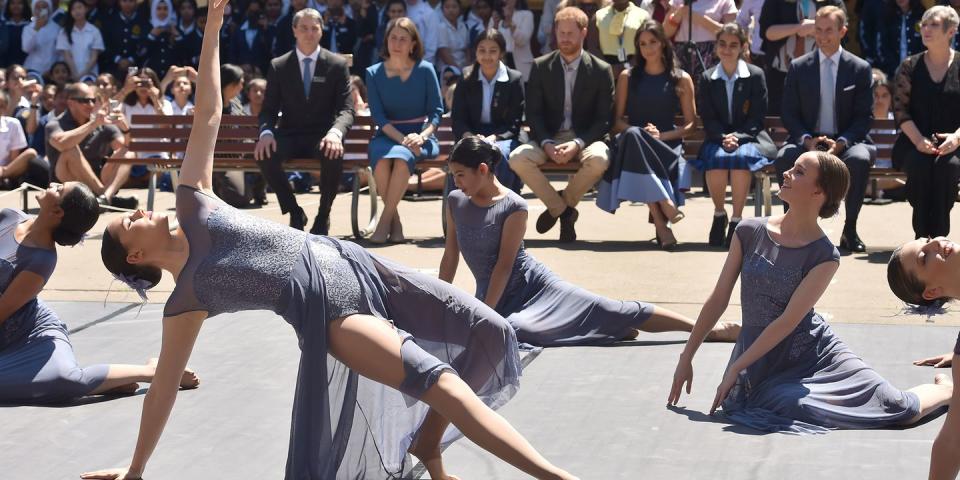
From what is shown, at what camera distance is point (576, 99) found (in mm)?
9852

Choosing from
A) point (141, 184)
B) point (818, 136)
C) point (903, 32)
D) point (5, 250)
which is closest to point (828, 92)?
point (818, 136)

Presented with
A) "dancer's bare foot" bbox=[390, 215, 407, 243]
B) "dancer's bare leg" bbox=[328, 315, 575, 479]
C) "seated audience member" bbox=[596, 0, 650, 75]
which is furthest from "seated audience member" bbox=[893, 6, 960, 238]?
"dancer's bare leg" bbox=[328, 315, 575, 479]

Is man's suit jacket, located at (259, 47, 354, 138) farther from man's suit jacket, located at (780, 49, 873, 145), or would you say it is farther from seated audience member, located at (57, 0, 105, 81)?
seated audience member, located at (57, 0, 105, 81)

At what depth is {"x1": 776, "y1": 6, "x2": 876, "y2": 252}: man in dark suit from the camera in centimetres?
920

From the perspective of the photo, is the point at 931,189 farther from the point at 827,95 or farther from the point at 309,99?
the point at 309,99

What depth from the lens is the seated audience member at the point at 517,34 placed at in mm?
13633

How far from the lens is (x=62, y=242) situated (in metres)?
5.67

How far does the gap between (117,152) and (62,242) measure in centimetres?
663

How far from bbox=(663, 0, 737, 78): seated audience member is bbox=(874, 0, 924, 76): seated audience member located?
1.55m

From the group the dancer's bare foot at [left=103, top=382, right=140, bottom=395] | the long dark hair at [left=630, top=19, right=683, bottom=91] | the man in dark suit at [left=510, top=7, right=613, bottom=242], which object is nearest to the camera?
the dancer's bare foot at [left=103, top=382, right=140, bottom=395]

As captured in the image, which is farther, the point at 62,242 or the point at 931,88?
the point at 931,88

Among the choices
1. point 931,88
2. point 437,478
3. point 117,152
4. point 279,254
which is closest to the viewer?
point 279,254

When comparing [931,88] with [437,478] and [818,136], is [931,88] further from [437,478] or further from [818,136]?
[437,478]

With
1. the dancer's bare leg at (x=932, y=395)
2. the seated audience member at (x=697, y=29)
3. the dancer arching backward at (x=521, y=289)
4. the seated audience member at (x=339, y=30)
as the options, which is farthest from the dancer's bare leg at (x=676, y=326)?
the seated audience member at (x=339, y=30)
